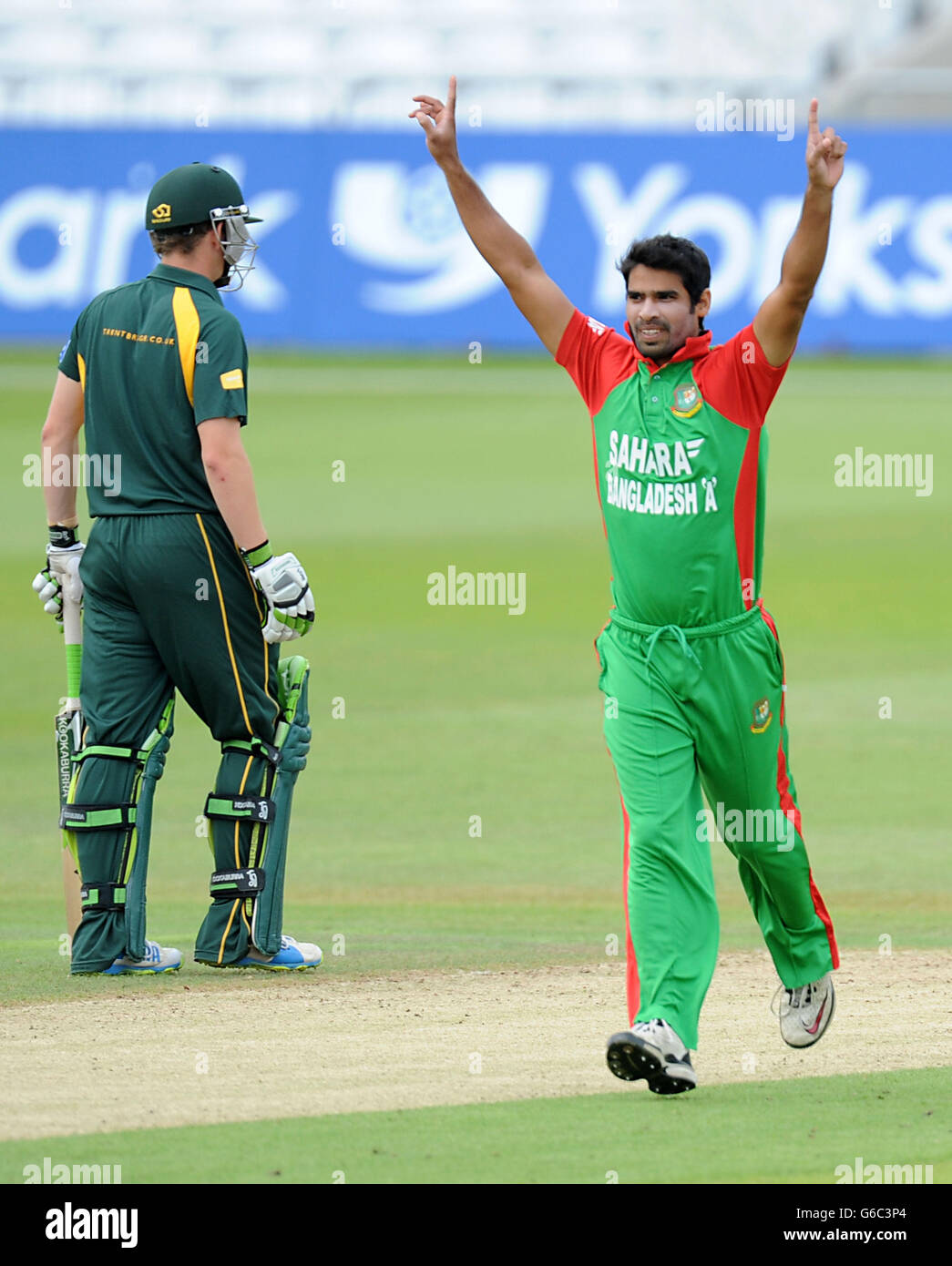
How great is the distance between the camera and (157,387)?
657cm

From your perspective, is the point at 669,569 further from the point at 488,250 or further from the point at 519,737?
the point at 519,737

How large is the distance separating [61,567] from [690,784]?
255cm

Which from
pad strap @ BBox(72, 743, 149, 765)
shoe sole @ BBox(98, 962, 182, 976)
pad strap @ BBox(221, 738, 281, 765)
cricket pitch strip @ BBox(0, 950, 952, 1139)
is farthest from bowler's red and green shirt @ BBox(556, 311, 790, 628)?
shoe sole @ BBox(98, 962, 182, 976)

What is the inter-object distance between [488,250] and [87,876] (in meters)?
2.48

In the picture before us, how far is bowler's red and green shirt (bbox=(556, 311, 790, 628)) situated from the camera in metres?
5.51

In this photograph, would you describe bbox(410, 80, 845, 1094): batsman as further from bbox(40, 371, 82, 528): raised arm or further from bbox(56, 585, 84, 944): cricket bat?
bbox(56, 585, 84, 944): cricket bat

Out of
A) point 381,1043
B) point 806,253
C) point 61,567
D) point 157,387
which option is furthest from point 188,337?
point 381,1043

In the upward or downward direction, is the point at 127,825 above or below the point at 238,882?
above

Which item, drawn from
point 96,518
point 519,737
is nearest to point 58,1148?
point 96,518

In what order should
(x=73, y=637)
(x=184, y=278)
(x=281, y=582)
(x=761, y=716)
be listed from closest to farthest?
(x=761, y=716)
(x=281, y=582)
(x=184, y=278)
(x=73, y=637)

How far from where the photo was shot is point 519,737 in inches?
470

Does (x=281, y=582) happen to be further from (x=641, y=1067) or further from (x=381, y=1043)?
(x=641, y=1067)

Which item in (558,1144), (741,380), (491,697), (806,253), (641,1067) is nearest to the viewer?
(558,1144)

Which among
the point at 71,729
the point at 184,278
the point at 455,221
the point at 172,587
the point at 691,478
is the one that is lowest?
the point at 71,729
